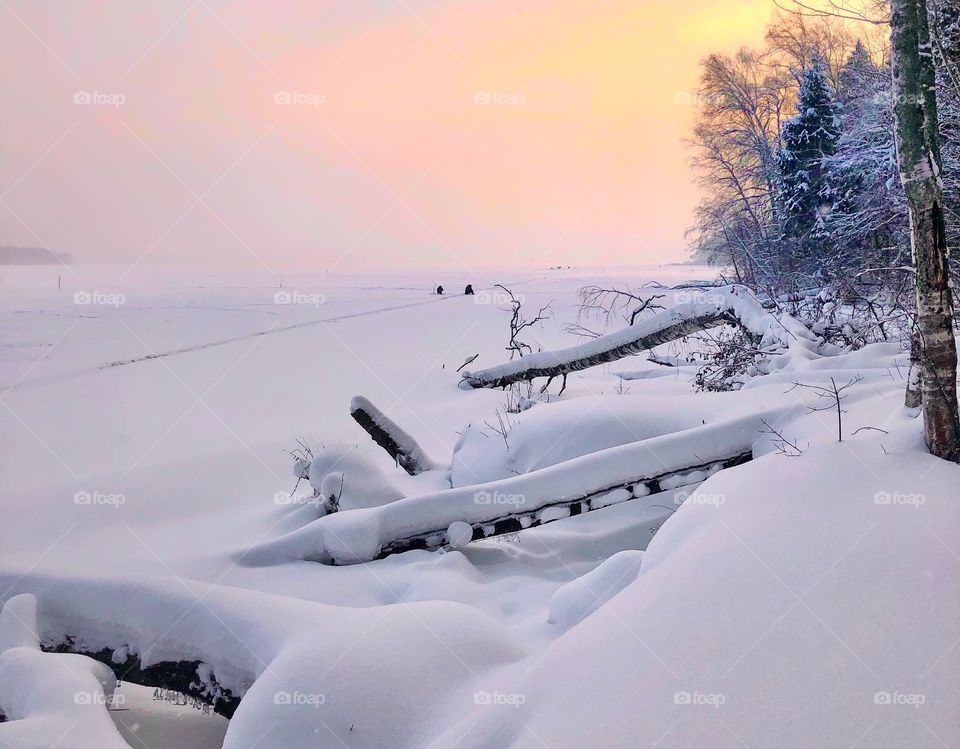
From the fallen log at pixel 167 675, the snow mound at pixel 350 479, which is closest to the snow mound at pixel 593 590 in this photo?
the fallen log at pixel 167 675

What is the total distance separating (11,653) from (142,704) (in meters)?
0.68

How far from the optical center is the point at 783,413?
14.8ft

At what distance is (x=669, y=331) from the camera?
808 cm

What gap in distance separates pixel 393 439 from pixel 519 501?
8.27 feet

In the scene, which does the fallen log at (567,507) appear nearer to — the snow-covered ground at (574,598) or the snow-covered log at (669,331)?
the snow-covered ground at (574,598)

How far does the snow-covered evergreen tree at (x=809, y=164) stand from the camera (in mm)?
22062

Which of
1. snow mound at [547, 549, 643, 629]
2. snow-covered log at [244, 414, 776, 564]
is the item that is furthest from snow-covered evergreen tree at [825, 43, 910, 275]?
snow mound at [547, 549, 643, 629]

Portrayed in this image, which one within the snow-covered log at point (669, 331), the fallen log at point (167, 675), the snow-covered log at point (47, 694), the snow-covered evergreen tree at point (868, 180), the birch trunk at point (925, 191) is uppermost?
the snow-covered evergreen tree at point (868, 180)

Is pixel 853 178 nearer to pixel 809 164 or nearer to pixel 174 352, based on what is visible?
pixel 809 164

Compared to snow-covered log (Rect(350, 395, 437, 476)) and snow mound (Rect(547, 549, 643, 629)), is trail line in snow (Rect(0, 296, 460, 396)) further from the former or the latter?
snow mound (Rect(547, 549, 643, 629))

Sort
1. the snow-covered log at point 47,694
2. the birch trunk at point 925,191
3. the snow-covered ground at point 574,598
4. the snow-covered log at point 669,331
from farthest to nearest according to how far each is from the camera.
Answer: the snow-covered log at point 669,331 < the birch trunk at point 925,191 < the snow-covered log at point 47,694 < the snow-covered ground at point 574,598

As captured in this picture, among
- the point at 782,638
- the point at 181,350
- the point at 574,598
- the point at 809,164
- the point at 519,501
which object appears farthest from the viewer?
the point at 809,164

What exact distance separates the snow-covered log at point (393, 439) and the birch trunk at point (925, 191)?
14.8 ft

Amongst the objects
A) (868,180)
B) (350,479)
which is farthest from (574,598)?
(868,180)
